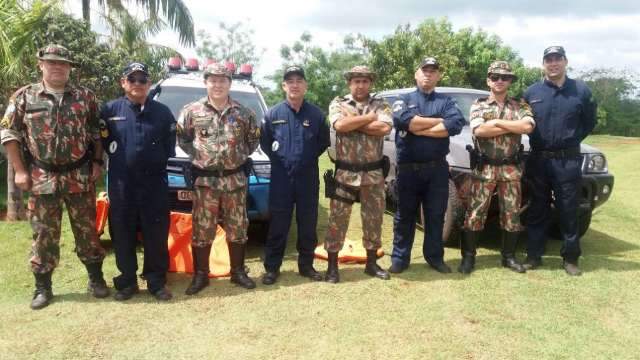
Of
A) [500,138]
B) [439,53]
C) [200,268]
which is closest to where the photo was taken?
[200,268]

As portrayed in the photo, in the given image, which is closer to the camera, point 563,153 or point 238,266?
point 238,266

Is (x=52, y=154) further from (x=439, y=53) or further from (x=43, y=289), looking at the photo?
(x=439, y=53)

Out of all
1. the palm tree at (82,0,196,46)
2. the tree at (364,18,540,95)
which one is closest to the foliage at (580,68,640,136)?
the tree at (364,18,540,95)

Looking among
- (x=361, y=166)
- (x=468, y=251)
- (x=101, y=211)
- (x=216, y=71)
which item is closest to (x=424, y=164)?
(x=361, y=166)

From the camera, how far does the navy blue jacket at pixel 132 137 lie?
377 cm

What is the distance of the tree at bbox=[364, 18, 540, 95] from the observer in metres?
18.2

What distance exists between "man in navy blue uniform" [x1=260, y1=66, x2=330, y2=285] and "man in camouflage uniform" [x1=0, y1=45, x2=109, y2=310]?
1.36 meters

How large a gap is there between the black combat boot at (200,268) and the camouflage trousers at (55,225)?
753mm

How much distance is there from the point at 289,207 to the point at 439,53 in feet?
53.3

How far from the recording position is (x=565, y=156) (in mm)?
4531

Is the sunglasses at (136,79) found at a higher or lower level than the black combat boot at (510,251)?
higher

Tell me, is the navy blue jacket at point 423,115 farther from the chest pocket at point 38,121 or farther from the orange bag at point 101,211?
the orange bag at point 101,211

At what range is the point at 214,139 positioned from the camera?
4016 millimetres

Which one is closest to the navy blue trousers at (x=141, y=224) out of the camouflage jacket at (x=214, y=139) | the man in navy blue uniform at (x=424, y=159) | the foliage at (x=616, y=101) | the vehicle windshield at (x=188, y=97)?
the camouflage jacket at (x=214, y=139)
